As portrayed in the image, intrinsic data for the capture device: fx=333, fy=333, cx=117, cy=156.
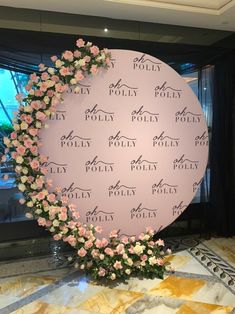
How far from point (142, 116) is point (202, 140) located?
727 millimetres

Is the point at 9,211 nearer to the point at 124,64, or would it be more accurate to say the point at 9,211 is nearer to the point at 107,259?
the point at 107,259

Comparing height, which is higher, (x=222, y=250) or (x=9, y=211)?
(x=9, y=211)

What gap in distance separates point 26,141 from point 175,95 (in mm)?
1512

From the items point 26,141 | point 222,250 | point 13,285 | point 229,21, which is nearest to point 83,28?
point 26,141

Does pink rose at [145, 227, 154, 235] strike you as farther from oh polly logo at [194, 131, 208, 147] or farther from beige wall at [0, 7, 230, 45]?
beige wall at [0, 7, 230, 45]

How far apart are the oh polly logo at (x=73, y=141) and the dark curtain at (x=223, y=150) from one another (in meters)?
1.54

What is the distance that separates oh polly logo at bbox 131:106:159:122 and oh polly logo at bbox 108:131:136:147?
0.19 m

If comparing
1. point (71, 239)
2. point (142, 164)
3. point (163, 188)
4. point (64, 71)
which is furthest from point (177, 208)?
point (64, 71)

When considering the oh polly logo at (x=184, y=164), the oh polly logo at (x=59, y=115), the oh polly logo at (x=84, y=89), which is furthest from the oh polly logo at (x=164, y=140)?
the oh polly logo at (x=59, y=115)

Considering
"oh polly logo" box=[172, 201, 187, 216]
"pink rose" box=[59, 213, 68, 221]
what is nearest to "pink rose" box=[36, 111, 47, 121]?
"pink rose" box=[59, 213, 68, 221]

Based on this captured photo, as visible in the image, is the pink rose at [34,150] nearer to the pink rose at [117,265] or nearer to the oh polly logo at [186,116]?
the pink rose at [117,265]

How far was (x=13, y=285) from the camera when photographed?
282 cm

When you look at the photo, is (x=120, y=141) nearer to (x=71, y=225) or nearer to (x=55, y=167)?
(x=55, y=167)

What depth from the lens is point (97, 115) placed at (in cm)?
306
